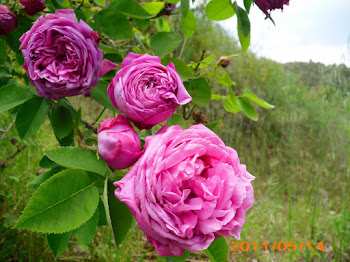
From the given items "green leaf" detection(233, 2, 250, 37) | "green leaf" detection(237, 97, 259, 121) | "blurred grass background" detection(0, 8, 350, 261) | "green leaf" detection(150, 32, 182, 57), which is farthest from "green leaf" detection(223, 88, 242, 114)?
"green leaf" detection(233, 2, 250, 37)

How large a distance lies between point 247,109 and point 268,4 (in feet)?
1.40

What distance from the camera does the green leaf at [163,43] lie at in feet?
2.02

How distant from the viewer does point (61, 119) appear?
0.59m

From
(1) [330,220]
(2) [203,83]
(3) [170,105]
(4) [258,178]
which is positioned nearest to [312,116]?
(4) [258,178]

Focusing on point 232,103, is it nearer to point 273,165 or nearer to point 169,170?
point 169,170

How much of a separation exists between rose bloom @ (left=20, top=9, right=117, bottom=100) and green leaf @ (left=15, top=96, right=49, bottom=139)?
0.33ft

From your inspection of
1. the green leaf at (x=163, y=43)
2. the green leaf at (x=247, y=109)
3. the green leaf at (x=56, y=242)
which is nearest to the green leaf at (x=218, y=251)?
the green leaf at (x=56, y=242)

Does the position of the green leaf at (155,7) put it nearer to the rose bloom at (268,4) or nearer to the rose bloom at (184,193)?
the rose bloom at (268,4)

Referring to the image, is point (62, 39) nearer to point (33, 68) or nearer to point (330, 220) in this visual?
point (33, 68)

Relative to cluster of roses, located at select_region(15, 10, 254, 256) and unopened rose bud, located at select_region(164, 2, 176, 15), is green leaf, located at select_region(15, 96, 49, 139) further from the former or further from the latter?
unopened rose bud, located at select_region(164, 2, 176, 15)

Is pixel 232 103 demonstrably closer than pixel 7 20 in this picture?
No

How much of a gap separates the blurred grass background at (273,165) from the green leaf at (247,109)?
0.45 feet

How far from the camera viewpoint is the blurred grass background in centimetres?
141

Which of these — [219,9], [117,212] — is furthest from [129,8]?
[117,212]
